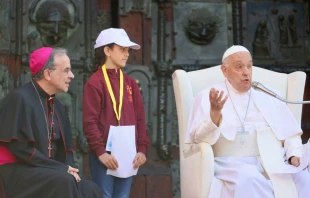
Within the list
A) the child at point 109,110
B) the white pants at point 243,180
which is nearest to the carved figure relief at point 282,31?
the child at point 109,110

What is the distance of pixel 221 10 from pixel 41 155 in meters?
3.55

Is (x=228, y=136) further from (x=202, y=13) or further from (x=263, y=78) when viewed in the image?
(x=202, y=13)

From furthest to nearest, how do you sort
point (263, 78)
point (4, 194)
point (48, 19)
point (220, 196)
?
point (48, 19) → point (263, 78) → point (220, 196) → point (4, 194)

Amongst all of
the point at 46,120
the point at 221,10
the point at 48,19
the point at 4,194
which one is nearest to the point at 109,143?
the point at 46,120

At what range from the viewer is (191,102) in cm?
570

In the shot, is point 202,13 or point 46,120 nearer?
point 46,120

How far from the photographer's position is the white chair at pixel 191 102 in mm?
5148

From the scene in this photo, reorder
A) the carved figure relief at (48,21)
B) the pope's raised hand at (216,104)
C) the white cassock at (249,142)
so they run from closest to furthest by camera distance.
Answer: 1. the pope's raised hand at (216,104)
2. the white cassock at (249,142)
3. the carved figure relief at (48,21)

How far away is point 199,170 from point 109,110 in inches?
29.6

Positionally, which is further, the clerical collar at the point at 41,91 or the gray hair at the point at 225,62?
the gray hair at the point at 225,62

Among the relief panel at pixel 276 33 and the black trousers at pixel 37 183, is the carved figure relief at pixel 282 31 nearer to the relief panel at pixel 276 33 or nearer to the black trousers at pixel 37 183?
the relief panel at pixel 276 33

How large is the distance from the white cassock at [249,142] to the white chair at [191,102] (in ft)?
0.27

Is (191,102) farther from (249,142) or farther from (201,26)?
(201,26)

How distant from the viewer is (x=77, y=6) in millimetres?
7523
